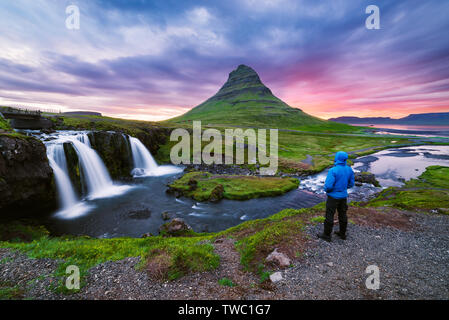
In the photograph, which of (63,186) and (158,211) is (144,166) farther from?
(158,211)

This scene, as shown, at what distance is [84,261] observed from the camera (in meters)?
8.52

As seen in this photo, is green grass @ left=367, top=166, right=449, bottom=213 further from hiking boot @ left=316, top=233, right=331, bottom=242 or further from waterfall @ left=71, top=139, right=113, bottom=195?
waterfall @ left=71, top=139, right=113, bottom=195

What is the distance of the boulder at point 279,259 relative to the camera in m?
7.79

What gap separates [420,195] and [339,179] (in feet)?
81.8

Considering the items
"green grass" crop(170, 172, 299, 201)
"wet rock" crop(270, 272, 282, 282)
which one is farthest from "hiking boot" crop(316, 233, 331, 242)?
"green grass" crop(170, 172, 299, 201)

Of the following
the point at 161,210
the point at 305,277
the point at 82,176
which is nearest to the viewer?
the point at 305,277

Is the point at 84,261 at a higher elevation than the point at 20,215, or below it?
higher

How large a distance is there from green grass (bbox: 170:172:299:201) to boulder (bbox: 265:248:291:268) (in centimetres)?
1879

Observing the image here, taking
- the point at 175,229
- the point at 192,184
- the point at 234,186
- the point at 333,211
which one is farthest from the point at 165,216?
the point at 333,211

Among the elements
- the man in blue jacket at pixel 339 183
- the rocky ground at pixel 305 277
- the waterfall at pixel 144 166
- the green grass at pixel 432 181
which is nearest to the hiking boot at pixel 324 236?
the rocky ground at pixel 305 277

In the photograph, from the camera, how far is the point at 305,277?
274 inches
